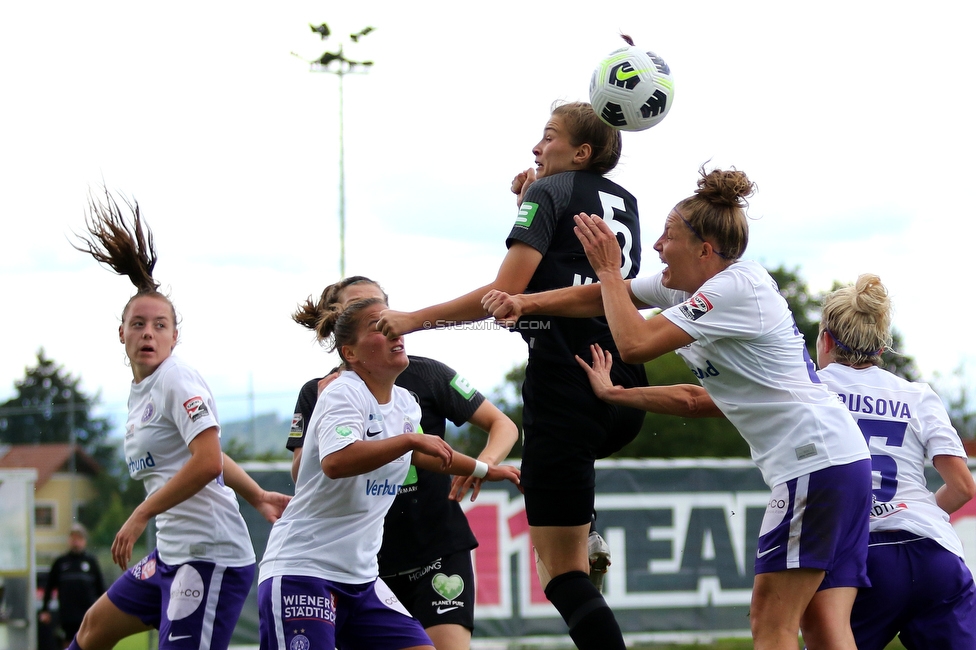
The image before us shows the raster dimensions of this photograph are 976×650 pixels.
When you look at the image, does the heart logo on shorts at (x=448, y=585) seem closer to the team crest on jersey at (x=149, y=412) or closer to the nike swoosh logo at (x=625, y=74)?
the team crest on jersey at (x=149, y=412)

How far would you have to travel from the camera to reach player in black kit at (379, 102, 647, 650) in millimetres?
4059

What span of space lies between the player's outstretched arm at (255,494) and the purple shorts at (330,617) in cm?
103

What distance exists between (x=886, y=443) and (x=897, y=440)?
0.16ft

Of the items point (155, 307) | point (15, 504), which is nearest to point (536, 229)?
point (155, 307)

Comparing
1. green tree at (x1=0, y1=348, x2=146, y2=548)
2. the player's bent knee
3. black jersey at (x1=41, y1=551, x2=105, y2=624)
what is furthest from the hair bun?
green tree at (x1=0, y1=348, x2=146, y2=548)

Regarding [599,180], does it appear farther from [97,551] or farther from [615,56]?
[97,551]

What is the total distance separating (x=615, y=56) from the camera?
431 cm

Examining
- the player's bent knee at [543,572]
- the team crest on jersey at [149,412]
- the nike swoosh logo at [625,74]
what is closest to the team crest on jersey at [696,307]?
the nike swoosh logo at [625,74]

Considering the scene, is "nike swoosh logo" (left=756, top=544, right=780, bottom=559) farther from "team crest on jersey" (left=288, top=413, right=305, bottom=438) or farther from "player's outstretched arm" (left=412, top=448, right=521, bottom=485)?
"team crest on jersey" (left=288, top=413, right=305, bottom=438)

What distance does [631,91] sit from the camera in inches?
164

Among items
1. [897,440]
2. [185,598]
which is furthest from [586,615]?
[185,598]

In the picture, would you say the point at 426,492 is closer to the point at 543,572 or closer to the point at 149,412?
the point at 543,572

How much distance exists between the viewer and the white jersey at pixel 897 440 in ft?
13.8

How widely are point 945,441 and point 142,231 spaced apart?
3.88 metres
